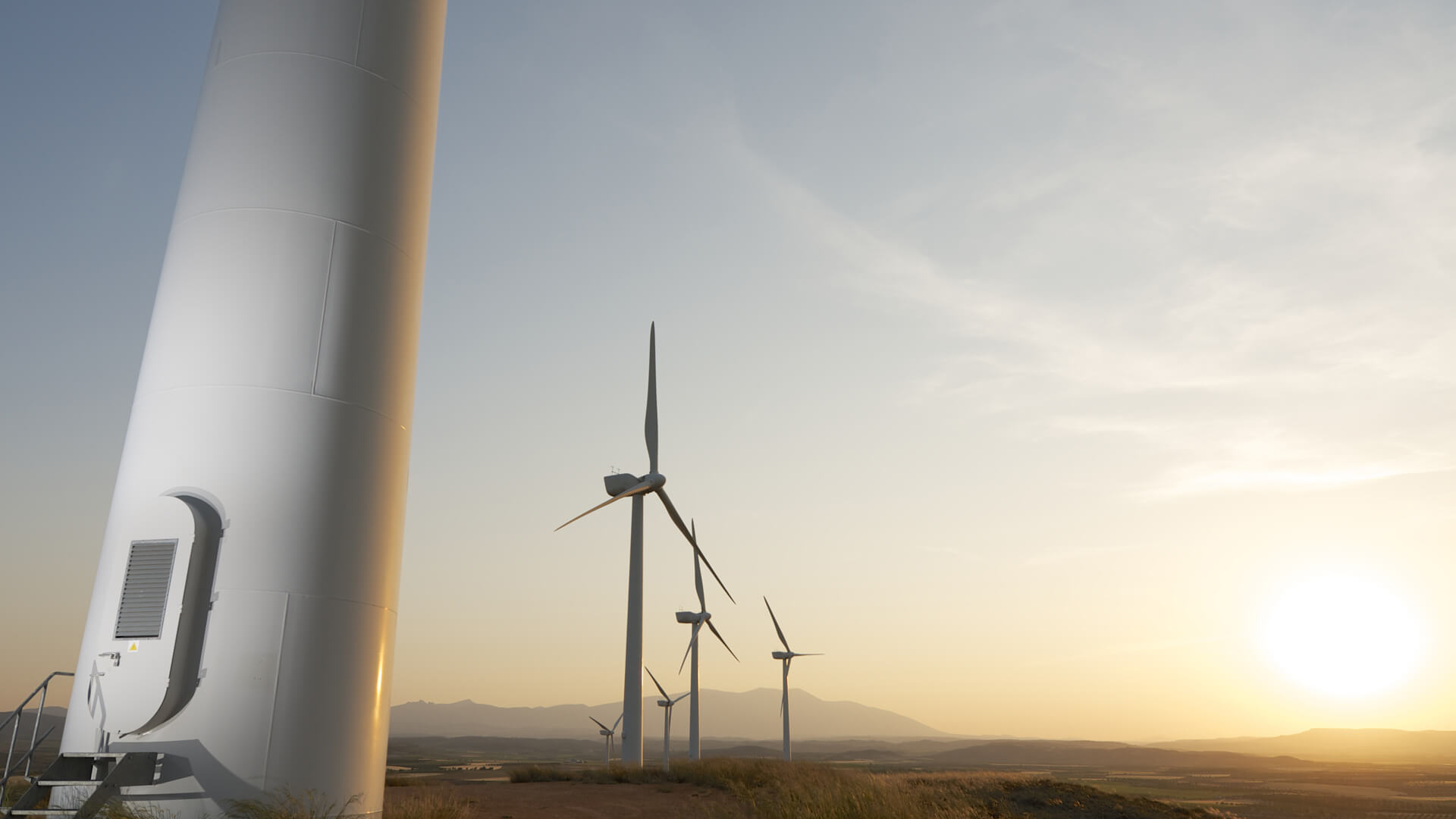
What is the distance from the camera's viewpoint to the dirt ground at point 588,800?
1719cm

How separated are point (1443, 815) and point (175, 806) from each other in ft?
144

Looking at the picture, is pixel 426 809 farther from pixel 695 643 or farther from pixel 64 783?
pixel 695 643

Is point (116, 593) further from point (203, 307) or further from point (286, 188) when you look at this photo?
point (286, 188)

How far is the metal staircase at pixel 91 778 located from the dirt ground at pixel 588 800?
5399mm

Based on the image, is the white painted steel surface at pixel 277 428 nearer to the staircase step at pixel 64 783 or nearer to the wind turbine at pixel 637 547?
the staircase step at pixel 64 783

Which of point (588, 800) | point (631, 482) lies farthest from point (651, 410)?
point (588, 800)

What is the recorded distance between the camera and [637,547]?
37500 mm

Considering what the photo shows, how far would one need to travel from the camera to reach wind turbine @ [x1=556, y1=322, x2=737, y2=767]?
3481 centimetres

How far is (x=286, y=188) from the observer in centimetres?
1094

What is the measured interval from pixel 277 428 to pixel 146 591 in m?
2.14

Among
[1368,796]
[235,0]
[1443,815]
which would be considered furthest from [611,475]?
[1368,796]

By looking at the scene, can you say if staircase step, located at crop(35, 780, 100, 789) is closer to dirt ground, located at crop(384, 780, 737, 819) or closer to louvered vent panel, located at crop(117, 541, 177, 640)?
louvered vent panel, located at crop(117, 541, 177, 640)

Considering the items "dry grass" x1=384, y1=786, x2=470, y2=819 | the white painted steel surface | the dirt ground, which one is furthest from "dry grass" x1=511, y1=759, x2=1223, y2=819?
the white painted steel surface

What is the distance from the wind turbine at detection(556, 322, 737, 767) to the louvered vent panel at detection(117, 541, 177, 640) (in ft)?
81.4
